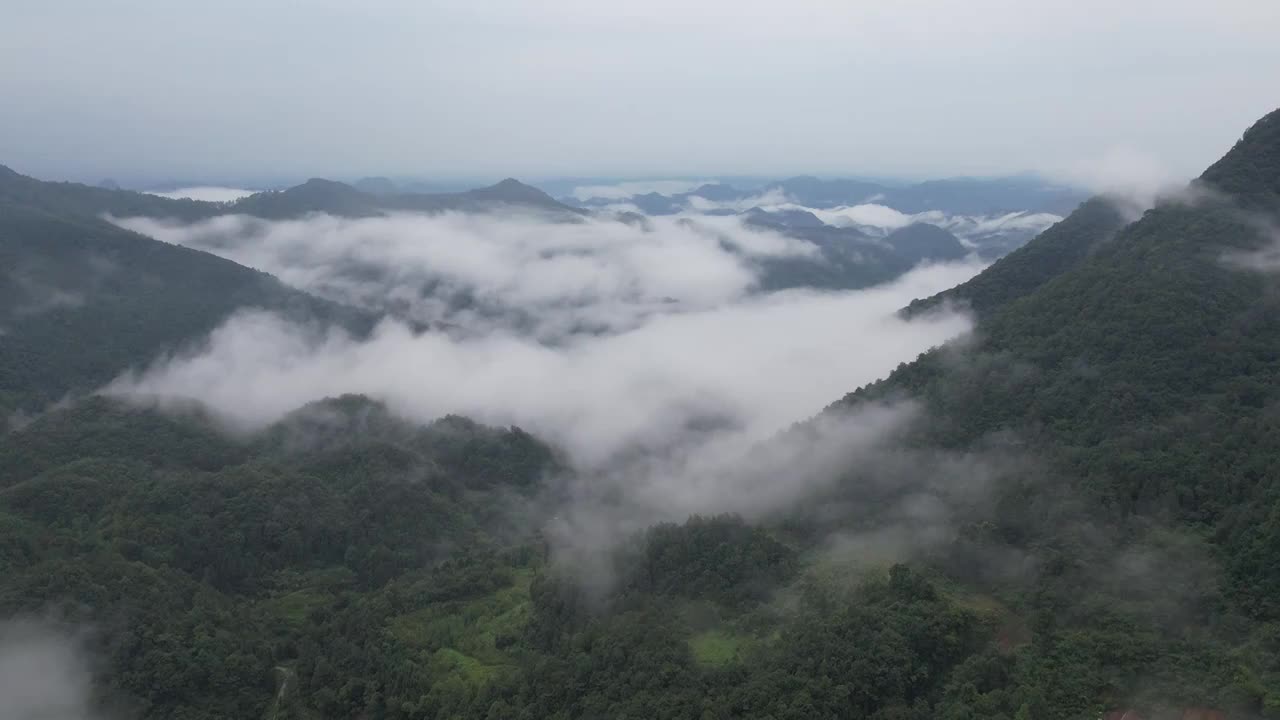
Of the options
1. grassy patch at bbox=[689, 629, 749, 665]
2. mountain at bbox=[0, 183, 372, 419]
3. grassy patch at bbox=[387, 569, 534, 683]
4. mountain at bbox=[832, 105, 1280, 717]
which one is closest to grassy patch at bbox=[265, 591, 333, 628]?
grassy patch at bbox=[387, 569, 534, 683]

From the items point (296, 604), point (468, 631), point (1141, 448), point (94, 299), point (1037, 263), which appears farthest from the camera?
point (94, 299)

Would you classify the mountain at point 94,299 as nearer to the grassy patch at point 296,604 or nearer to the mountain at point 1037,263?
the grassy patch at point 296,604

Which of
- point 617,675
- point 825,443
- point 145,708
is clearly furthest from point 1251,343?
point 145,708

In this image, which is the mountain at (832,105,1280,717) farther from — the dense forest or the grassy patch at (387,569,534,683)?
the grassy patch at (387,569,534,683)

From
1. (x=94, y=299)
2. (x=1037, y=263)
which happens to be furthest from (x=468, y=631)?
(x=94, y=299)

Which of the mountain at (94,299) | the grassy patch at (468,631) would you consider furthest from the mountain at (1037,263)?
the mountain at (94,299)

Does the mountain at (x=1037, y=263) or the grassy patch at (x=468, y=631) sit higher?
the mountain at (x=1037, y=263)

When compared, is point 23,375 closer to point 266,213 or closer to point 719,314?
point 266,213

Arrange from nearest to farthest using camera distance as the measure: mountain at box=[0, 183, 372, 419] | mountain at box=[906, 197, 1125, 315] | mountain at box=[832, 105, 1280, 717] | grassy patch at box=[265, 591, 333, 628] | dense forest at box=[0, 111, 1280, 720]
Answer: mountain at box=[832, 105, 1280, 717] < dense forest at box=[0, 111, 1280, 720] < grassy patch at box=[265, 591, 333, 628] < mountain at box=[906, 197, 1125, 315] < mountain at box=[0, 183, 372, 419]

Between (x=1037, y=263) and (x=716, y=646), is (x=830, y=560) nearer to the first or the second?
(x=716, y=646)
